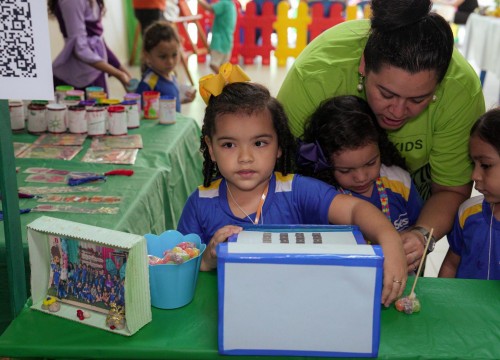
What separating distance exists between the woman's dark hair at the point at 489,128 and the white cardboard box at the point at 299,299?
742mm

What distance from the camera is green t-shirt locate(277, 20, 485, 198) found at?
164 cm

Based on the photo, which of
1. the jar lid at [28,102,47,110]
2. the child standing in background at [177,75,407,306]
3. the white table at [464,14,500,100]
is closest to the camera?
the child standing in background at [177,75,407,306]

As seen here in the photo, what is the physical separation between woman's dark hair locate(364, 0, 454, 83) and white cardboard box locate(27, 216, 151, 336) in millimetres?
784

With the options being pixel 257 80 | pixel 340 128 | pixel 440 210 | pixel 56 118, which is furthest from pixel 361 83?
pixel 257 80

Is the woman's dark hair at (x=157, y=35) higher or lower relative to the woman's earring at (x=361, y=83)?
higher

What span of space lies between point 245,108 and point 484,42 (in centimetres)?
557

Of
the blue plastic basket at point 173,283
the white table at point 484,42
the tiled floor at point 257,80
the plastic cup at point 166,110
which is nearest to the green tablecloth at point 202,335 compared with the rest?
the blue plastic basket at point 173,283

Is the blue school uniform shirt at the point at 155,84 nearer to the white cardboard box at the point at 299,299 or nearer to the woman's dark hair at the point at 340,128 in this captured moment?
the woman's dark hair at the point at 340,128

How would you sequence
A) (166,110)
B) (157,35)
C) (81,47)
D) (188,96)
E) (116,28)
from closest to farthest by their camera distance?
(166,110)
(81,47)
(157,35)
(188,96)
(116,28)

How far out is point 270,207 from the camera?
1.47 meters

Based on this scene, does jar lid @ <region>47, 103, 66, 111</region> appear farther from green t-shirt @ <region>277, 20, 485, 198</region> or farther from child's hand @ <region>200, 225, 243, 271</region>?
child's hand @ <region>200, 225, 243, 271</region>

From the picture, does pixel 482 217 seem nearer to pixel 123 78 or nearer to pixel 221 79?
pixel 221 79

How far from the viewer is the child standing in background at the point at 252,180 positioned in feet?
4.47

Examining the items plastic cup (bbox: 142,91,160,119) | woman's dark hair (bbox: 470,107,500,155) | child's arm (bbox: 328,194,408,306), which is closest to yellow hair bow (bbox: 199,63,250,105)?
child's arm (bbox: 328,194,408,306)
